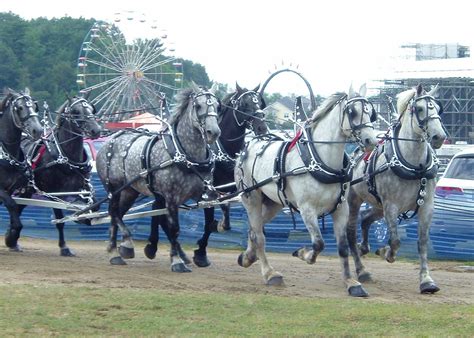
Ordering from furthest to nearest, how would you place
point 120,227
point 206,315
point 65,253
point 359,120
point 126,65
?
point 126,65 → point 65,253 → point 120,227 → point 359,120 → point 206,315

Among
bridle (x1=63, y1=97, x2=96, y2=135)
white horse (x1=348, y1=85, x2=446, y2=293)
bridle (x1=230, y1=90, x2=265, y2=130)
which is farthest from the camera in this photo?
bridle (x1=63, y1=97, x2=96, y2=135)

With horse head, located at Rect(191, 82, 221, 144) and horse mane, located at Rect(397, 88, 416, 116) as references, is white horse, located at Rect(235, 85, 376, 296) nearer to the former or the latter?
horse mane, located at Rect(397, 88, 416, 116)

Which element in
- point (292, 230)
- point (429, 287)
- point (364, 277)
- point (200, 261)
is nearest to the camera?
point (429, 287)

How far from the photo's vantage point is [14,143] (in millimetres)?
16547

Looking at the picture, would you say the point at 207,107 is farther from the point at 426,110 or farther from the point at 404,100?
the point at 426,110

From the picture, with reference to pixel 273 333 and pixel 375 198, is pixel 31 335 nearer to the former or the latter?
pixel 273 333

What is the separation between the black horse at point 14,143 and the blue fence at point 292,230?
4.37 metres

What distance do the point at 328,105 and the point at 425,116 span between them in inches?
48.7

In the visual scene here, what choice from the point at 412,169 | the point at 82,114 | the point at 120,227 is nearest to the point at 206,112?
the point at 120,227

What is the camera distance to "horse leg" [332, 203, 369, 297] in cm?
1315

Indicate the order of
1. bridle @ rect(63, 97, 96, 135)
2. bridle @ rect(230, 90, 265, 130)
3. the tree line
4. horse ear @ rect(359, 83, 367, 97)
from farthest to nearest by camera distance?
the tree line < bridle @ rect(63, 97, 96, 135) < bridle @ rect(230, 90, 265, 130) < horse ear @ rect(359, 83, 367, 97)

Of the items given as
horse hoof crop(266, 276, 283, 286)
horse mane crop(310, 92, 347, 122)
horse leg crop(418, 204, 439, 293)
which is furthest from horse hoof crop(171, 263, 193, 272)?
horse leg crop(418, 204, 439, 293)

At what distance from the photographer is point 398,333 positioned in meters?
10.7

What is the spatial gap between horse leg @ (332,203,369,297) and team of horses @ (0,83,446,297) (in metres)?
0.01
